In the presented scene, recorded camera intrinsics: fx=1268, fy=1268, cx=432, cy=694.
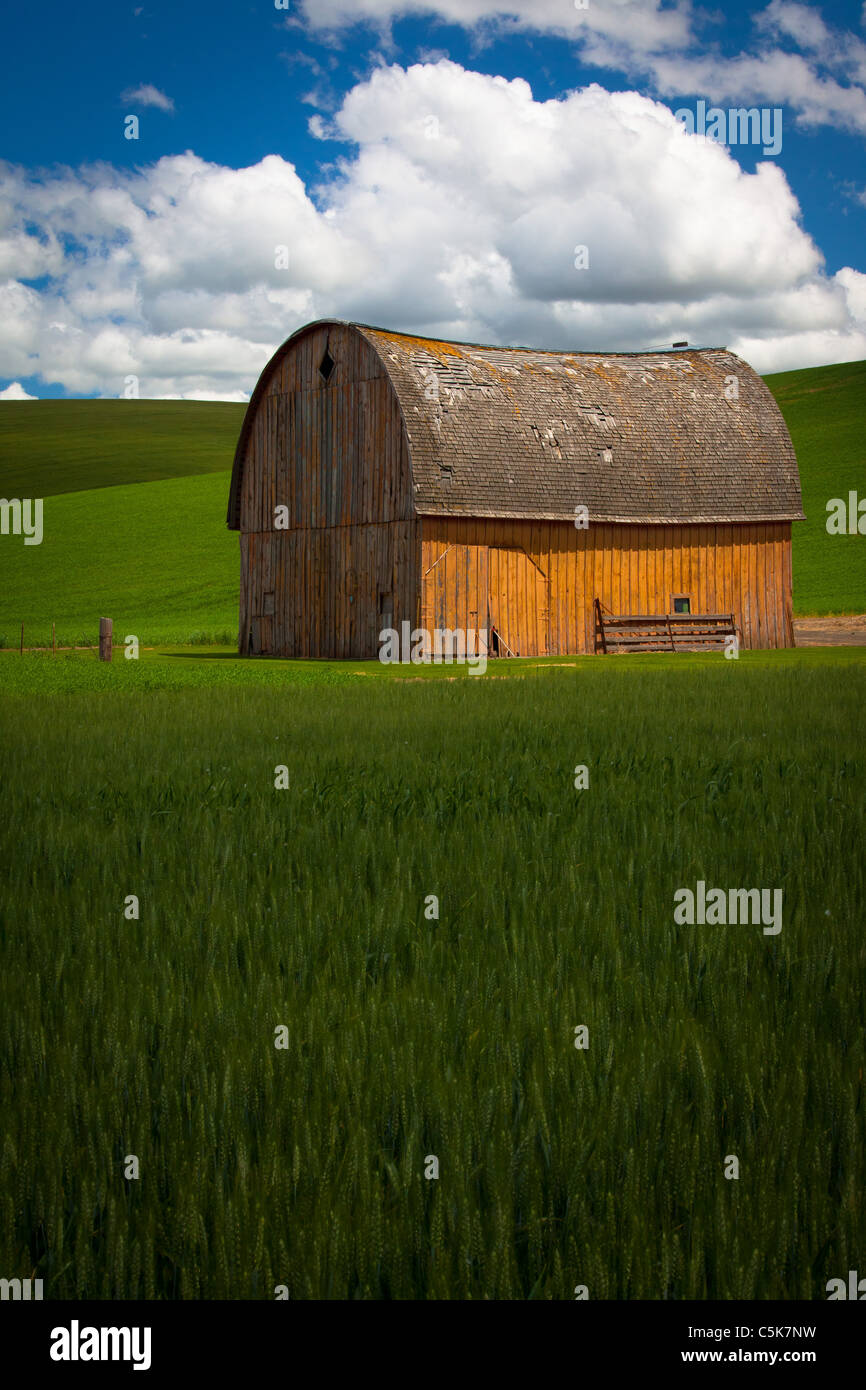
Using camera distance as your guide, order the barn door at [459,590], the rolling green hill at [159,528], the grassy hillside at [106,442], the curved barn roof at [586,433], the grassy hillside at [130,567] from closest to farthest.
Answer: the barn door at [459,590] → the curved barn roof at [586,433] → the grassy hillside at [130,567] → the rolling green hill at [159,528] → the grassy hillside at [106,442]

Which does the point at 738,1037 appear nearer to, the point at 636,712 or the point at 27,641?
the point at 636,712

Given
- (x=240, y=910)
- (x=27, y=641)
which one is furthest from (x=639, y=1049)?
(x=27, y=641)

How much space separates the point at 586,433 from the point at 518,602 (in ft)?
17.3

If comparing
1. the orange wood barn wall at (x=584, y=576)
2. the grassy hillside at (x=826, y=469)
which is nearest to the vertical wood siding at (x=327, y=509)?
the orange wood barn wall at (x=584, y=576)

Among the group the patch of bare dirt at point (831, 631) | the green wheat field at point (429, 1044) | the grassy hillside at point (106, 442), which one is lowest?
the green wheat field at point (429, 1044)

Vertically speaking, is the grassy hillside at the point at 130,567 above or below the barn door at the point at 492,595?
above

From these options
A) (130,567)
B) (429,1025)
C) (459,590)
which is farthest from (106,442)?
(429,1025)

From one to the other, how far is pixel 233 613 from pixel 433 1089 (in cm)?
5288

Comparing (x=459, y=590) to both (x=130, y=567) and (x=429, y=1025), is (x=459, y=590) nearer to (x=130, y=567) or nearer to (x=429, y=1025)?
(x=429, y=1025)

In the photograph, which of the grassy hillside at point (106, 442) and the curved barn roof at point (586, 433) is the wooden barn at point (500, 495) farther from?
the grassy hillside at point (106, 442)

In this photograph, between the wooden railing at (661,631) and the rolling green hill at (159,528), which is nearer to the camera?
the wooden railing at (661,631)

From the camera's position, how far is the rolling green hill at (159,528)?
55344 millimetres

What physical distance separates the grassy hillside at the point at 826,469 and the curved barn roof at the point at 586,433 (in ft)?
47.1

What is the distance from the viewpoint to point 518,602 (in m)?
32.7
